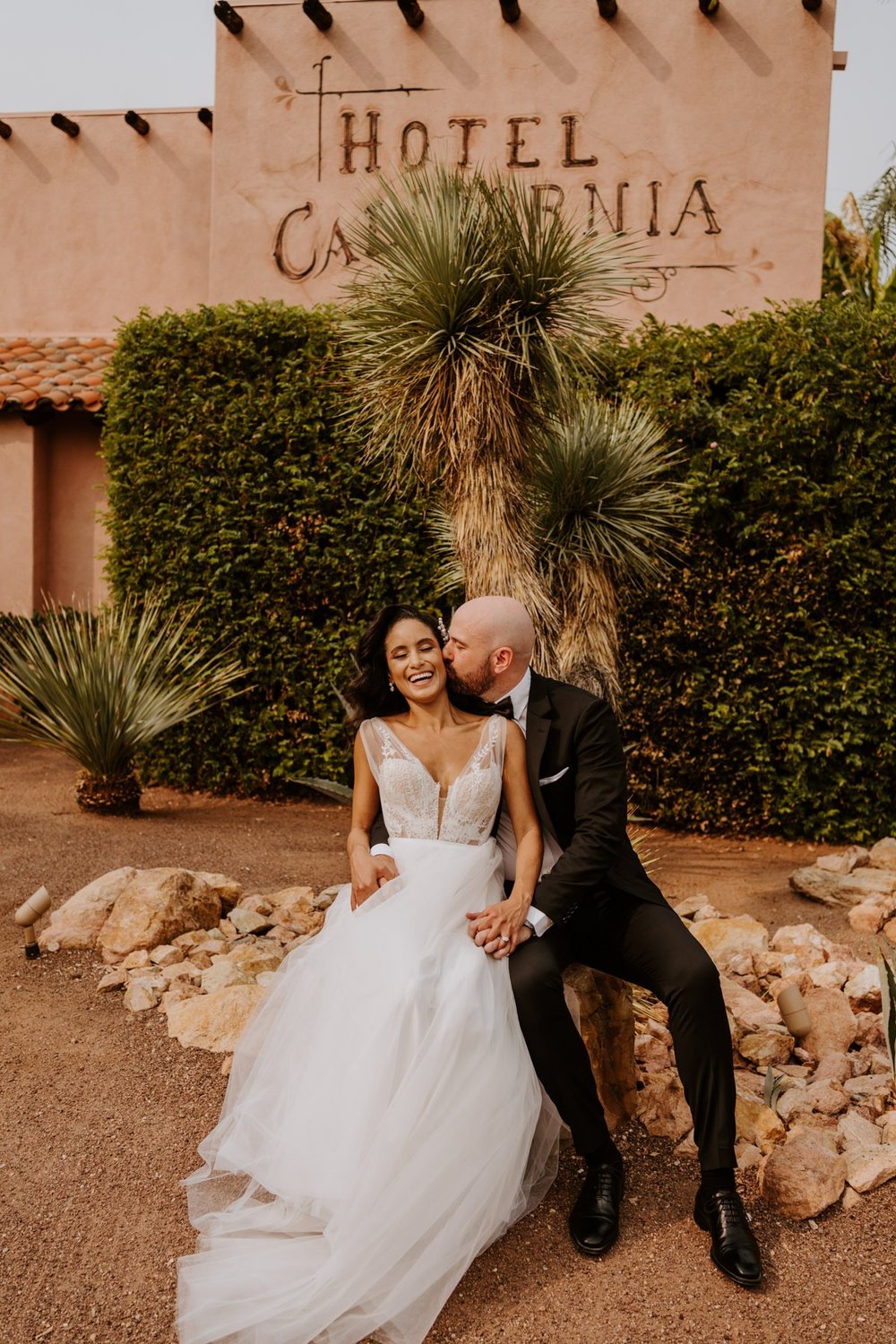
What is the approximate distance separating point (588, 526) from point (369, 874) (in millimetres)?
3339

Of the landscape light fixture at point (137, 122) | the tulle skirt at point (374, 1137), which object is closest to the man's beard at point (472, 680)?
the tulle skirt at point (374, 1137)

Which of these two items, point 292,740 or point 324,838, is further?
point 292,740

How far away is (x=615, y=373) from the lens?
763 cm

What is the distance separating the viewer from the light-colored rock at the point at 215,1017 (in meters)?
4.11

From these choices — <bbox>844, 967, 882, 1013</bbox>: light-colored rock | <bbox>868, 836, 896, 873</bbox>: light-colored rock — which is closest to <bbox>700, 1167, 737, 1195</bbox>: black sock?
<bbox>844, 967, 882, 1013</bbox>: light-colored rock

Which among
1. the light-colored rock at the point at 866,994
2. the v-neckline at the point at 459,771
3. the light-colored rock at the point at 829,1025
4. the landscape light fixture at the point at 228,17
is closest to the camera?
the v-neckline at the point at 459,771

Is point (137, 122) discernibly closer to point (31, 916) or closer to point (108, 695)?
point (108, 695)

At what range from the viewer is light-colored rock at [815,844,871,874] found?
6.79m

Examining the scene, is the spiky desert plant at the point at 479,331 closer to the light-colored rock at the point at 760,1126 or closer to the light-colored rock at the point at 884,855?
the light-colored rock at the point at 760,1126

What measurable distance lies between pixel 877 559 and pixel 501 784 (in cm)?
450

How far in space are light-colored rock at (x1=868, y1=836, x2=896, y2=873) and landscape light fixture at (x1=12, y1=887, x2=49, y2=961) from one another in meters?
4.98

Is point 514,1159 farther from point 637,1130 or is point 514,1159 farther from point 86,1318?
point 86,1318

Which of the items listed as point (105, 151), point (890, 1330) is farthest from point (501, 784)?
point (105, 151)

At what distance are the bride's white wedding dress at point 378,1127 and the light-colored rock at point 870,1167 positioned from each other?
3.08 feet
